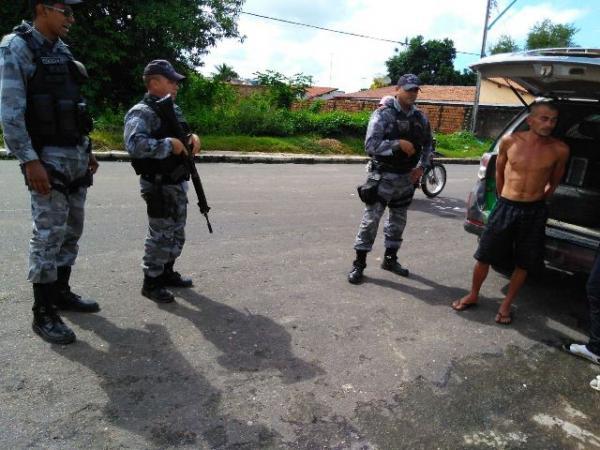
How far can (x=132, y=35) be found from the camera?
14609 millimetres

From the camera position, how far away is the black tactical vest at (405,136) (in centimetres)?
408

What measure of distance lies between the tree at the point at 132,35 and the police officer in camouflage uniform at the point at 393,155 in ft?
38.8

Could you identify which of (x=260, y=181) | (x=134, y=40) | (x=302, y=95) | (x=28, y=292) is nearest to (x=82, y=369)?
(x=28, y=292)

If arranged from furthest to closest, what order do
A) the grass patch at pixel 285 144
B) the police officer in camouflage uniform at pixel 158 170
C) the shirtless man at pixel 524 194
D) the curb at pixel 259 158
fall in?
the grass patch at pixel 285 144 < the curb at pixel 259 158 < the shirtless man at pixel 524 194 < the police officer in camouflage uniform at pixel 158 170

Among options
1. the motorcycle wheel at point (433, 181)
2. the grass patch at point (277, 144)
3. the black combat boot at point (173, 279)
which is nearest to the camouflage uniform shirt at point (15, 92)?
the black combat boot at point (173, 279)

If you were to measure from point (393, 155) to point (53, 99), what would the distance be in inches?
103

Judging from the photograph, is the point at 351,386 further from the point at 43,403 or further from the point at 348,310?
the point at 43,403

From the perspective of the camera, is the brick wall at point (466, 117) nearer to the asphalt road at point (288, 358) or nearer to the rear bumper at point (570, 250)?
the asphalt road at point (288, 358)

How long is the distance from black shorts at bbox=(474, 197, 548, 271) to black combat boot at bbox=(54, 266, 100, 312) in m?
2.98

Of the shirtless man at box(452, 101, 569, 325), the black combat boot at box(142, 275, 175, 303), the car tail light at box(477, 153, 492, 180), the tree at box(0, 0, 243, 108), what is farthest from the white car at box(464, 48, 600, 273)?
the tree at box(0, 0, 243, 108)

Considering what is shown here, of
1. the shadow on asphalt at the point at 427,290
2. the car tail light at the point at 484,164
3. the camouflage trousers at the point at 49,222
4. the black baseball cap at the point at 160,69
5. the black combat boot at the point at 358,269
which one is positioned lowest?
the shadow on asphalt at the point at 427,290

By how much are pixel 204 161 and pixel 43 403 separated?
31.6 feet

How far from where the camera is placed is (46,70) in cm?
270

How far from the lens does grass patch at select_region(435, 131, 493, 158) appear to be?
18.3 m
